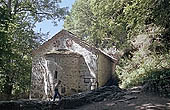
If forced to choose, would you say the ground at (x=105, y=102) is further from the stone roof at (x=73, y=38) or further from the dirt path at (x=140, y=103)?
the stone roof at (x=73, y=38)

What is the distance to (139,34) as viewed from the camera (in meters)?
17.4

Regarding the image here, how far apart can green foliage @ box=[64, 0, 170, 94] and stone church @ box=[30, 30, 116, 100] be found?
267 centimetres

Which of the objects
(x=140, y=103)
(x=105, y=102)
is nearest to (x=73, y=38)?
(x=105, y=102)

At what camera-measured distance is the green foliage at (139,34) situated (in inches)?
406

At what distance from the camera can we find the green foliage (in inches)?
406

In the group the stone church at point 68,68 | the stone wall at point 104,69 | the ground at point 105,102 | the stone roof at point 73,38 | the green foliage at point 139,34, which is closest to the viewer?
the ground at point 105,102

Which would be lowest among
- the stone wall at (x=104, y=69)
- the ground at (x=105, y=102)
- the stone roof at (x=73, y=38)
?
the ground at (x=105, y=102)

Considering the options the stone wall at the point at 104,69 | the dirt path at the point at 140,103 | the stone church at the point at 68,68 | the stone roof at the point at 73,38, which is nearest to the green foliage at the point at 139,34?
the stone wall at the point at 104,69

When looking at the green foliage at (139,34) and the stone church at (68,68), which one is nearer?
the green foliage at (139,34)

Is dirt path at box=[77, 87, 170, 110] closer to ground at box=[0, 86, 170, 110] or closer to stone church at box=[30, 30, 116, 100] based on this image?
ground at box=[0, 86, 170, 110]

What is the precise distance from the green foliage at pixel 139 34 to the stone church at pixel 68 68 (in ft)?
8.78

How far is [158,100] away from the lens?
27.7 ft

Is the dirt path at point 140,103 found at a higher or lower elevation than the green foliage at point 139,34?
lower

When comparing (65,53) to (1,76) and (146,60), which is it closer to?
(1,76)
